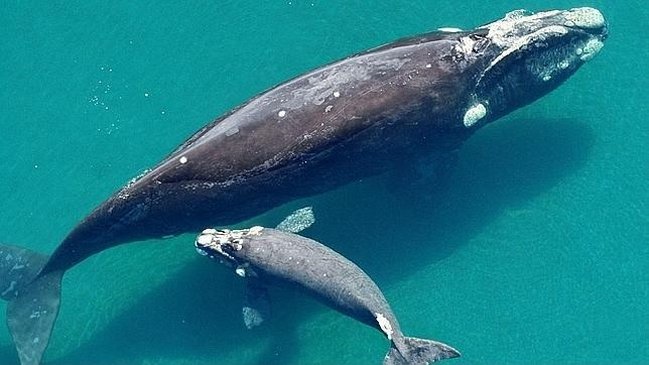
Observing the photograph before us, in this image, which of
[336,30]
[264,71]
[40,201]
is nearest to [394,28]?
[336,30]

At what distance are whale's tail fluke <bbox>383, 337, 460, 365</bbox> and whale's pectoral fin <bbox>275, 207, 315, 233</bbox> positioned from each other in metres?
3.51

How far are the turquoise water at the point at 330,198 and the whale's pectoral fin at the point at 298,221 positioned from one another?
1239mm

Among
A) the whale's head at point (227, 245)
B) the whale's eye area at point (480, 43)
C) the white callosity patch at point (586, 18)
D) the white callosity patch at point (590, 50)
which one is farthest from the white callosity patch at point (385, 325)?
the white callosity patch at point (586, 18)

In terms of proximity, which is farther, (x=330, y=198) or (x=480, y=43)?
(x=330, y=198)

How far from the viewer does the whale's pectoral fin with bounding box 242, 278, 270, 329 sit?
17.0 metres

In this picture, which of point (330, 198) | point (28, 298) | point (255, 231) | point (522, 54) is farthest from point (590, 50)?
point (28, 298)

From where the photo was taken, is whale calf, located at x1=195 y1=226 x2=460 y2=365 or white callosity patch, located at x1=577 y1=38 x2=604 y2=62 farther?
white callosity patch, located at x1=577 y1=38 x2=604 y2=62

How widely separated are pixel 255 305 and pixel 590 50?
353 inches

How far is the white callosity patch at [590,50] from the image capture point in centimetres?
1677

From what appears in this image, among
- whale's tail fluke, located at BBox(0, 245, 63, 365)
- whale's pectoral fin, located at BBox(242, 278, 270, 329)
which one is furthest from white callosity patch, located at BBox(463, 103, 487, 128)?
whale's tail fluke, located at BBox(0, 245, 63, 365)

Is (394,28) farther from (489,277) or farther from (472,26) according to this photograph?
(489,277)

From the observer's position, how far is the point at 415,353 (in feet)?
48.1

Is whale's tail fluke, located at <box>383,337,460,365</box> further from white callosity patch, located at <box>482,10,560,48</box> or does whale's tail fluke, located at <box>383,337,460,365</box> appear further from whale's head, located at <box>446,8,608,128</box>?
white callosity patch, located at <box>482,10,560,48</box>

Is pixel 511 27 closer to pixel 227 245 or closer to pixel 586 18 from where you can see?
pixel 586 18
